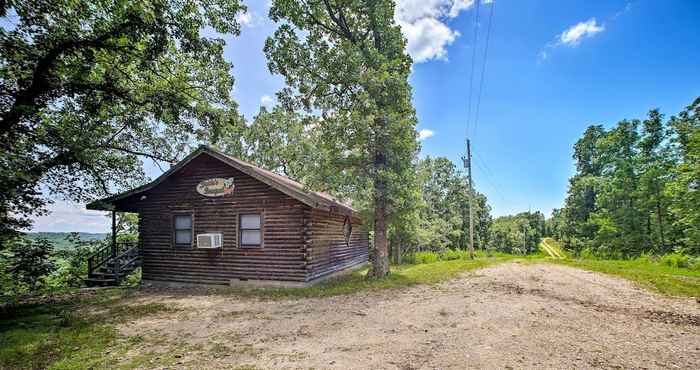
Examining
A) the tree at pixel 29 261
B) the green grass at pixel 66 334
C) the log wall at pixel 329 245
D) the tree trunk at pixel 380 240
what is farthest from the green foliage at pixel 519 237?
the tree at pixel 29 261

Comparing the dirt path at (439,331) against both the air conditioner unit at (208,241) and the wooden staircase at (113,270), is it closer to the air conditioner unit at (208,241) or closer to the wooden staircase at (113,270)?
the air conditioner unit at (208,241)

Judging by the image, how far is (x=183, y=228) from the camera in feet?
38.8

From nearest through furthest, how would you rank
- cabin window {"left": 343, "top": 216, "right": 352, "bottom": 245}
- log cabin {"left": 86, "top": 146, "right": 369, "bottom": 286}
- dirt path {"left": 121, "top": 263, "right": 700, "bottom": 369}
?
dirt path {"left": 121, "top": 263, "right": 700, "bottom": 369}
log cabin {"left": 86, "top": 146, "right": 369, "bottom": 286}
cabin window {"left": 343, "top": 216, "right": 352, "bottom": 245}

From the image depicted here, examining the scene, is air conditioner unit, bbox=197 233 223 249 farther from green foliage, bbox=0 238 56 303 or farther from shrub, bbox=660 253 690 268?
shrub, bbox=660 253 690 268

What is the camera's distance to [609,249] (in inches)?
898

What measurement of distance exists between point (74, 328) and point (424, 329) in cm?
737

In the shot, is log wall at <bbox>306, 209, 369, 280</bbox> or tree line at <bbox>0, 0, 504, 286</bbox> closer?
tree line at <bbox>0, 0, 504, 286</bbox>

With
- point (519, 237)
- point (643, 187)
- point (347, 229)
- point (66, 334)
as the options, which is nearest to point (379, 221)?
point (347, 229)

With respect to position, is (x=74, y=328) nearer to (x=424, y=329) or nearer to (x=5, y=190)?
(x=5, y=190)

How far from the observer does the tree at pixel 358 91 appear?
11.0 m

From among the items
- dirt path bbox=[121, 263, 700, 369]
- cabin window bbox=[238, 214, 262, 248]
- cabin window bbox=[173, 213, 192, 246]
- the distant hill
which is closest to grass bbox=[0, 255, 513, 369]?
dirt path bbox=[121, 263, 700, 369]

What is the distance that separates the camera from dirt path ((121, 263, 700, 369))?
4.12 meters

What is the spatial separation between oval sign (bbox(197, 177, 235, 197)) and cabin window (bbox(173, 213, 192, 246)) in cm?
126

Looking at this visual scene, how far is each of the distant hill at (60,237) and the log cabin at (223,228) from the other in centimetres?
150
